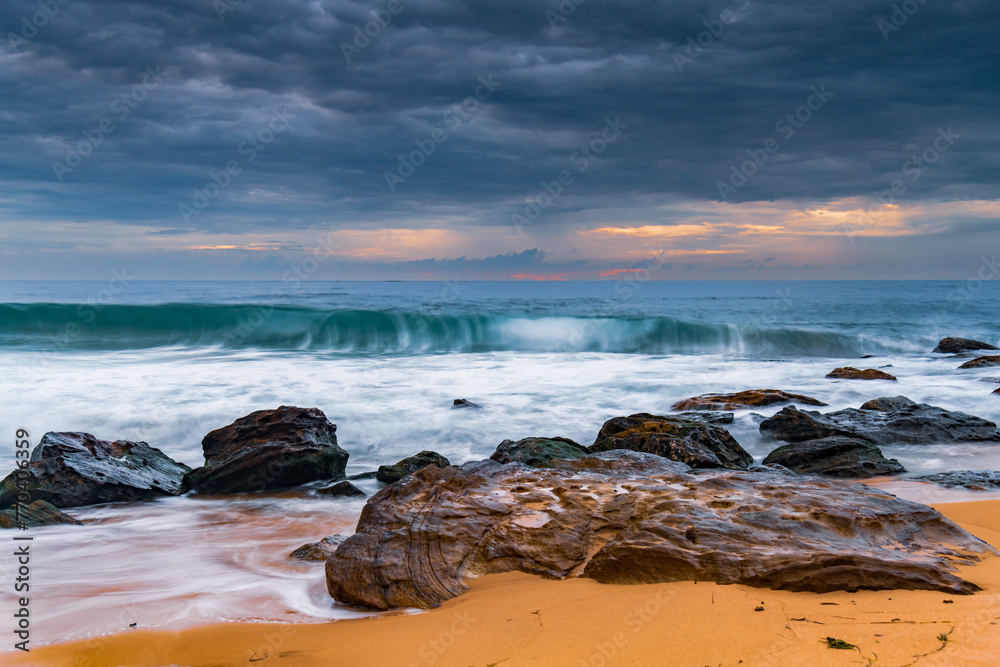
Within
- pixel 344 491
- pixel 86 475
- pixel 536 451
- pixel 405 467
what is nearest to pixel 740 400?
pixel 536 451

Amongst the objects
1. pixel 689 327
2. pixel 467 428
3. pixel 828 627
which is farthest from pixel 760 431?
pixel 689 327

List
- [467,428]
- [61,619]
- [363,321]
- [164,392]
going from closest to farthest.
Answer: [61,619] < [467,428] < [164,392] < [363,321]

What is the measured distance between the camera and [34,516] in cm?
600

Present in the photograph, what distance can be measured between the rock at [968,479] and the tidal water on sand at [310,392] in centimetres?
36

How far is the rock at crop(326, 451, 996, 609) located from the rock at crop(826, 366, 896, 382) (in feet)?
39.6

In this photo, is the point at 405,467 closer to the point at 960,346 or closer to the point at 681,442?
the point at 681,442

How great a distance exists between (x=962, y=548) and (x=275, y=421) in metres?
7.38

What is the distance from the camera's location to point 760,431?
9.70 meters

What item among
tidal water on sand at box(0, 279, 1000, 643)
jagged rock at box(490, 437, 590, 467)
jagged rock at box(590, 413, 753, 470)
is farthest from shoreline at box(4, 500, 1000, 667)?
jagged rock at box(590, 413, 753, 470)

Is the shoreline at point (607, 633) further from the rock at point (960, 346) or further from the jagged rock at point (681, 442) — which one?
the rock at point (960, 346)

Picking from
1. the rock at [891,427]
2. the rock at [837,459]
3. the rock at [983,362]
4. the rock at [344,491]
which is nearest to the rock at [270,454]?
the rock at [344,491]

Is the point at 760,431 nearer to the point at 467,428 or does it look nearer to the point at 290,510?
the point at 467,428

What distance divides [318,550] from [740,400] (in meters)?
8.96

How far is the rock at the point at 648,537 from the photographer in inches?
122
